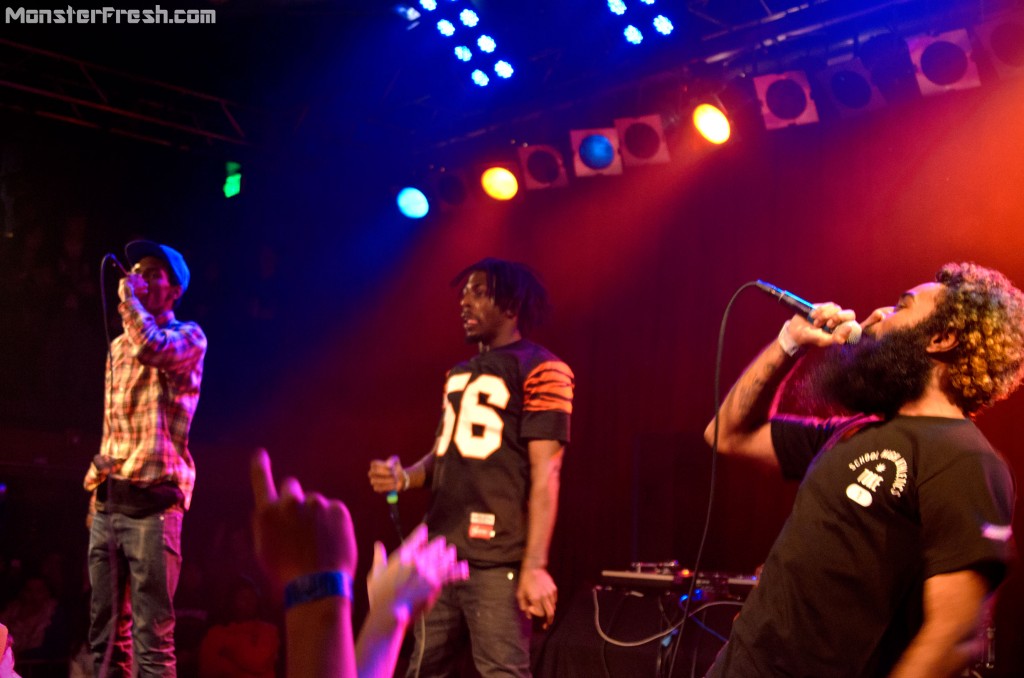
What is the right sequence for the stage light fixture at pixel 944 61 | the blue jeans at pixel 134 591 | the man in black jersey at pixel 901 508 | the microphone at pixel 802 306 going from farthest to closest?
the stage light fixture at pixel 944 61 < the blue jeans at pixel 134 591 < the microphone at pixel 802 306 < the man in black jersey at pixel 901 508

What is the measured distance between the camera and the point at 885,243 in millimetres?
6336

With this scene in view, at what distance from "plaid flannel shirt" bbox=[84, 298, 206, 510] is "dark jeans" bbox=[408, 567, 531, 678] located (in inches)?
57.2

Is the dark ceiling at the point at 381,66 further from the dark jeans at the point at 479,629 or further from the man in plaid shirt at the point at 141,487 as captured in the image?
the dark jeans at the point at 479,629

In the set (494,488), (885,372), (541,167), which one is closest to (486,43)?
(541,167)

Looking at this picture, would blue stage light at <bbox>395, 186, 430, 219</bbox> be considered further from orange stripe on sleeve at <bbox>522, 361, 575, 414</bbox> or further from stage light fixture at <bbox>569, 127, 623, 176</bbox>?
orange stripe on sleeve at <bbox>522, 361, 575, 414</bbox>

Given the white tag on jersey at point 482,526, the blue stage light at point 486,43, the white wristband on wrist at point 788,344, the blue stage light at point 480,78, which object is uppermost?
the blue stage light at point 486,43

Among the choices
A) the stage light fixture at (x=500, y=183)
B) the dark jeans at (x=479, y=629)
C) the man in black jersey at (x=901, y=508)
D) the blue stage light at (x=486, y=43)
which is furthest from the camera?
the stage light fixture at (x=500, y=183)

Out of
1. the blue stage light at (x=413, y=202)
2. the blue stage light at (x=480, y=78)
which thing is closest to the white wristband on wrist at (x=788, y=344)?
the blue stage light at (x=480, y=78)

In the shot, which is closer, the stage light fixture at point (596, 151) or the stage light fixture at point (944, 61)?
the stage light fixture at point (944, 61)

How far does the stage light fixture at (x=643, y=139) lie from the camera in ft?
21.5

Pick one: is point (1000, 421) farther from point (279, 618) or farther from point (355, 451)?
point (279, 618)

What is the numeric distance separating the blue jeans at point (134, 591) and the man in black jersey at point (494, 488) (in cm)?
110

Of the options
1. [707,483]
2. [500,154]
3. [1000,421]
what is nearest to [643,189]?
[500,154]

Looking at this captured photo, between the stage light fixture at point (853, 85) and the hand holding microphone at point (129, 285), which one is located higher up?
the stage light fixture at point (853, 85)
